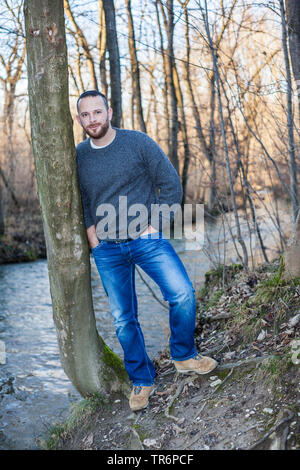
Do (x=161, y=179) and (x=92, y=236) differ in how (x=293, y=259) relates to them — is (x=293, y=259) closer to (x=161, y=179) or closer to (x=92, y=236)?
(x=161, y=179)

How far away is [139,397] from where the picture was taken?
376cm

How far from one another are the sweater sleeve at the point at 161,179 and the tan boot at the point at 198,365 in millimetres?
1170

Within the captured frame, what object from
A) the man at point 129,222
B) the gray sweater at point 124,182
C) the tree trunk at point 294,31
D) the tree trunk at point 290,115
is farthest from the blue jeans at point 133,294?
the tree trunk at point 294,31

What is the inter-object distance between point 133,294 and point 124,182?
95 cm

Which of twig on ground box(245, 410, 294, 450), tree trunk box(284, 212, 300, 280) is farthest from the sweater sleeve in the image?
twig on ground box(245, 410, 294, 450)

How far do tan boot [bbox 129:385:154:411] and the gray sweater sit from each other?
1282 millimetres

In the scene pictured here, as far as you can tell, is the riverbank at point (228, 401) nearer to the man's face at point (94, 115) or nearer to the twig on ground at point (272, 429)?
the twig on ground at point (272, 429)

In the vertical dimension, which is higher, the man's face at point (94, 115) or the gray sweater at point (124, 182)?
the man's face at point (94, 115)

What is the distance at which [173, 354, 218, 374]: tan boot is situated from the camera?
3877mm

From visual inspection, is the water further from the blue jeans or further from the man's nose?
the man's nose

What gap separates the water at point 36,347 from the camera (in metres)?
4.61

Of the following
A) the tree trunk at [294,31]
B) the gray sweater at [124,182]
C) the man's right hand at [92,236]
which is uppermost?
the tree trunk at [294,31]
